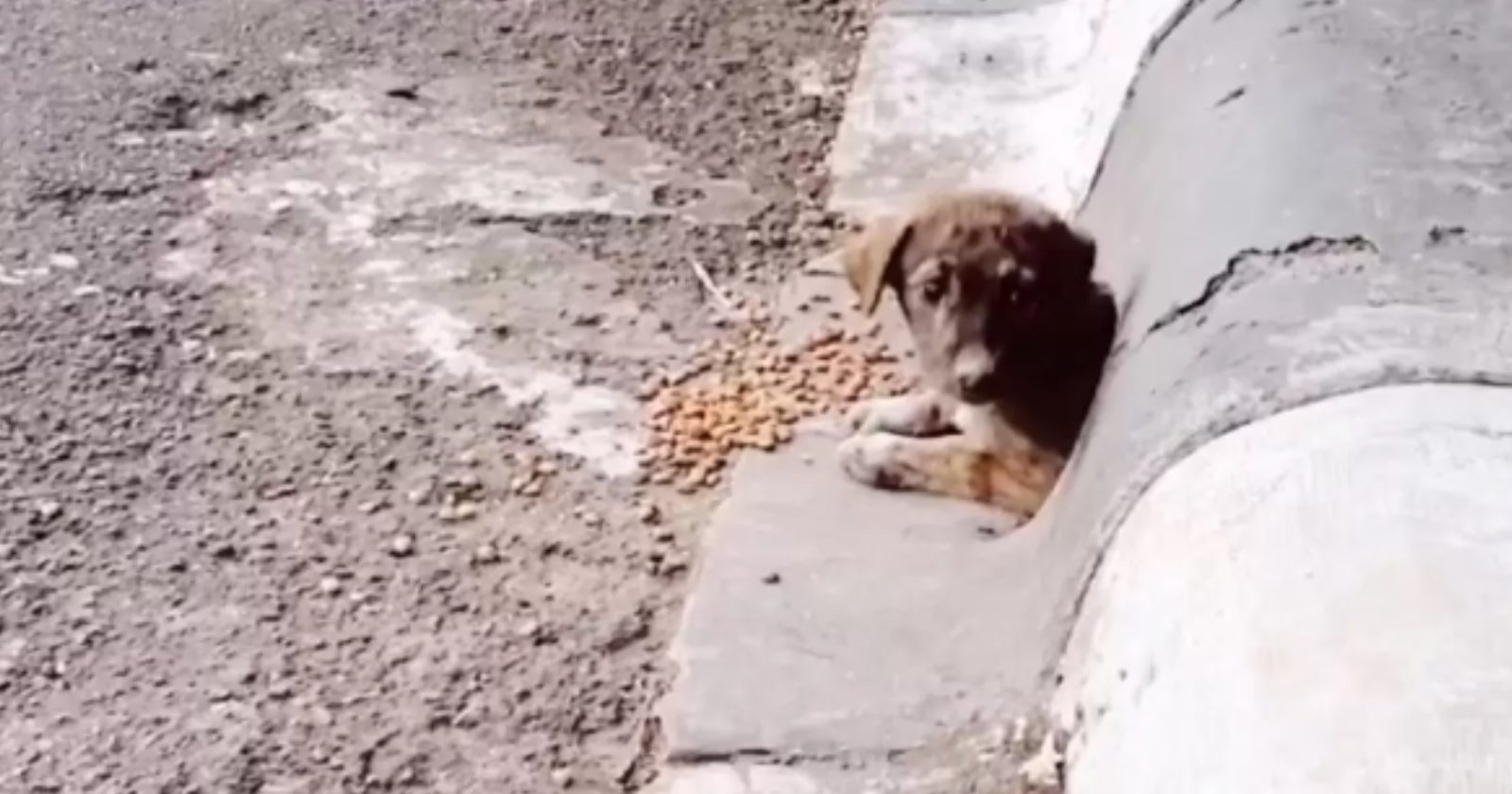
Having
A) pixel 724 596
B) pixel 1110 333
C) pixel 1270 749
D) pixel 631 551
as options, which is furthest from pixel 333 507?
pixel 1270 749

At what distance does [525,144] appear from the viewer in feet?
11.9

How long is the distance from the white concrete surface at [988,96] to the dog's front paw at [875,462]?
0.69 m

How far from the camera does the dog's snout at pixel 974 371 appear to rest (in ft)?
8.60

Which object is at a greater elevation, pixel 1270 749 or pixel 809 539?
pixel 1270 749

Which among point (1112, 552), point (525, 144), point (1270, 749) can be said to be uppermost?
point (1270, 749)

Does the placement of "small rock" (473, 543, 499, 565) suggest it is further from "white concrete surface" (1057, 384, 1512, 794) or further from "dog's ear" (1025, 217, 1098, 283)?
"white concrete surface" (1057, 384, 1512, 794)

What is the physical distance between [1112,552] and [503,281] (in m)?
1.47

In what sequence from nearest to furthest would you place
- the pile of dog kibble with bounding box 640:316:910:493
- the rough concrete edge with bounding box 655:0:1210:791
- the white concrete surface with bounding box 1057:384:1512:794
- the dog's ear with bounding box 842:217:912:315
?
the white concrete surface with bounding box 1057:384:1512:794, the rough concrete edge with bounding box 655:0:1210:791, the dog's ear with bounding box 842:217:912:315, the pile of dog kibble with bounding box 640:316:910:493

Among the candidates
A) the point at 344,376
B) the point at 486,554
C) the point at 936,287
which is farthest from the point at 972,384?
the point at 344,376

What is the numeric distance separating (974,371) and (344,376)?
3.11ft

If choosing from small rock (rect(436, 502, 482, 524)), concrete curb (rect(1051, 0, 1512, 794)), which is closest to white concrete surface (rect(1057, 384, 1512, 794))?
concrete curb (rect(1051, 0, 1512, 794))

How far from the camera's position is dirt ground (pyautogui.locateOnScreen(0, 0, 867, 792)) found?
2.34m

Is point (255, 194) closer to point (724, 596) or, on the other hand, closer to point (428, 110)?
point (428, 110)

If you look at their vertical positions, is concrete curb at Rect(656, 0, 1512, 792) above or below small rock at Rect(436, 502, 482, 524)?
above
